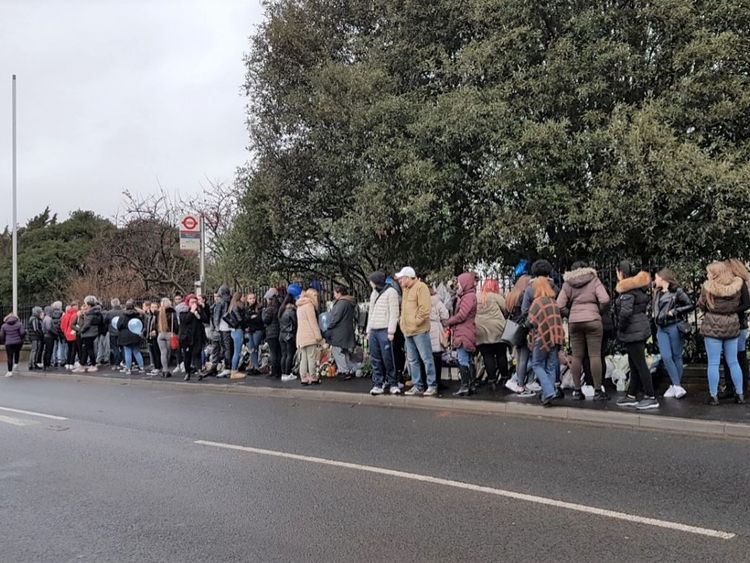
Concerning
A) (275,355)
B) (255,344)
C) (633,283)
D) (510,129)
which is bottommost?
(275,355)

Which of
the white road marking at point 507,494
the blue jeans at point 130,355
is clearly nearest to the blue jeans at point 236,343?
the blue jeans at point 130,355

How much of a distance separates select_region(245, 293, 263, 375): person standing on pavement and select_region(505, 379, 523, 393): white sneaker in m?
5.53

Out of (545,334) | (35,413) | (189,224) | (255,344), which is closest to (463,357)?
(545,334)

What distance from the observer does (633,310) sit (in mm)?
8758

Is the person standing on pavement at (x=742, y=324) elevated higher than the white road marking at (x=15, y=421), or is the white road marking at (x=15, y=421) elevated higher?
the person standing on pavement at (x=742, y=324)

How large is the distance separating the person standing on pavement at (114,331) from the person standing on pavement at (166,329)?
1.62 metres

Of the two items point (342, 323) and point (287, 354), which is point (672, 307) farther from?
point (287, 354)

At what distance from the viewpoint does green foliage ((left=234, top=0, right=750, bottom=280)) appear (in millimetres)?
10969

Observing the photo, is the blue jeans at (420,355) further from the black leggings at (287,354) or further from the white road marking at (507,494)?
the white road marking at (507,494)

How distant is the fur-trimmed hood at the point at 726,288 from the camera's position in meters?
8.27

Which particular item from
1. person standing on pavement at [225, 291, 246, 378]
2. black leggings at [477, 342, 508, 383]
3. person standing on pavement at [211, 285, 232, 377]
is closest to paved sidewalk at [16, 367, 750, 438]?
black leggings at [477, 342, 508, 383]

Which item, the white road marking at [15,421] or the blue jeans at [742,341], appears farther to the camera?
the white road marking at [15,421]

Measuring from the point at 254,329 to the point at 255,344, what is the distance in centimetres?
36

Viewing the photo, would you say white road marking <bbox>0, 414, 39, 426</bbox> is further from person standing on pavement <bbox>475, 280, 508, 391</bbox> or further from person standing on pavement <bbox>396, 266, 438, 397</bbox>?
person standing on pavement <bbox>475, 280, 508, 391</bbox>
